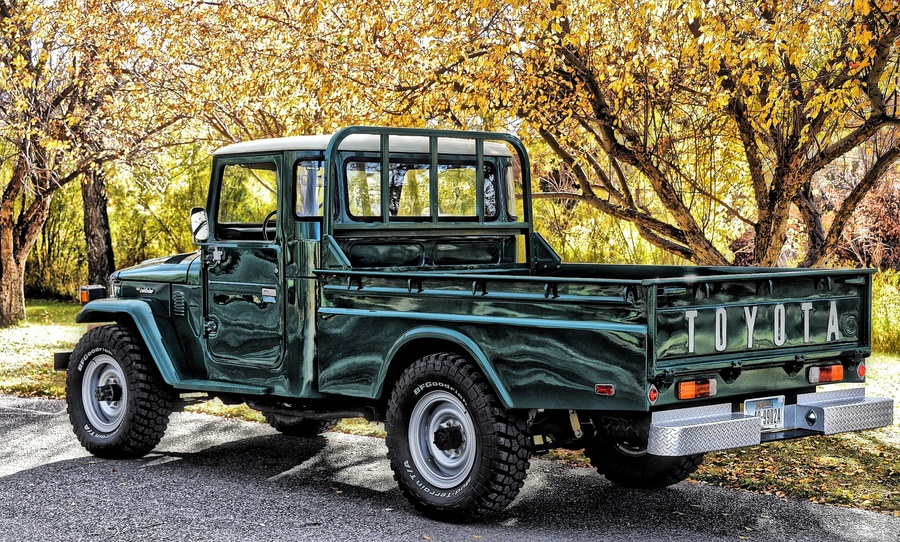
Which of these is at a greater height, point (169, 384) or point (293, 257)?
point (293, 257)

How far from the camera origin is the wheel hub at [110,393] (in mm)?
8273

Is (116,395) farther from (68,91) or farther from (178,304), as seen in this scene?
(68,91)

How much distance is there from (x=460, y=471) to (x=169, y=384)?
99.2 inches

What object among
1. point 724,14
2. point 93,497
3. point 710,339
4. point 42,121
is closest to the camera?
point 710,339

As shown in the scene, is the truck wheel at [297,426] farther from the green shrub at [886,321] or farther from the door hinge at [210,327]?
the green shrub at [886,321]

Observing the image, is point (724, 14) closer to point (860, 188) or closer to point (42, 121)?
point (860, 188)

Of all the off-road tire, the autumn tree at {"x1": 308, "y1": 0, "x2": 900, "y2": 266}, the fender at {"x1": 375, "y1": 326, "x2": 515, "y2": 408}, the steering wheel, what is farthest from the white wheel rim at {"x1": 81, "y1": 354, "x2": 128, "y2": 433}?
the autumn tree at {"x1": 308, "y1": 0, "x2": 900, "y2": 266}

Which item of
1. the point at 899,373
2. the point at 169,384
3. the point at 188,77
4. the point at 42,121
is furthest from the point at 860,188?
the point at 42,121

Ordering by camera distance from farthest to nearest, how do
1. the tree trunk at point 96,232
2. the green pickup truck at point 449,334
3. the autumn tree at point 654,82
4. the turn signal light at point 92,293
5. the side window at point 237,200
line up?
1. the tree trunk at point 96,232
2. the autumn tree at point 654,82
3. the turn signal light at point 92,293
4. the side window at point 237,200
5. the green pickup truck at point 449,334

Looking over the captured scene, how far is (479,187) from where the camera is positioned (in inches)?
323

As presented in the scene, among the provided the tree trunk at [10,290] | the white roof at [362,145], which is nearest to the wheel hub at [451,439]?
the white roof at [362,145]

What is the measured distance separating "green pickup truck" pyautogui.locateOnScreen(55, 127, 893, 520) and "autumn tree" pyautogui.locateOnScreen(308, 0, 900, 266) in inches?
85.3

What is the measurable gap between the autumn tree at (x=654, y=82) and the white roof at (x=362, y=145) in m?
1.93

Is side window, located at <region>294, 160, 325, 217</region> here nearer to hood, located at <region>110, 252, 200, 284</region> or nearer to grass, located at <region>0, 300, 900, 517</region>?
hood, located at <region>110, 252, 200, 284</region>
